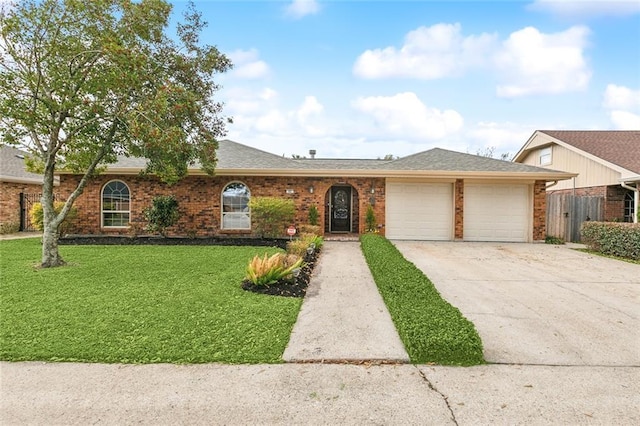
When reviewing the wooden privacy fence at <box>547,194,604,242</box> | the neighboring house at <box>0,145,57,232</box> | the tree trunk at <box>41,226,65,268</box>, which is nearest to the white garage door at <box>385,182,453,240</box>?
the wooden privacy fence at <box>547,194,604,242</box>

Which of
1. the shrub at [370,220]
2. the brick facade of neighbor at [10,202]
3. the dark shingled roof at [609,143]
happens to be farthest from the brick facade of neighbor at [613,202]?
the brick facade of neighbor at [10,202]

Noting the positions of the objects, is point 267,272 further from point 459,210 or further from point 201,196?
point 459,210

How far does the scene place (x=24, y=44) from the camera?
660 centimetres

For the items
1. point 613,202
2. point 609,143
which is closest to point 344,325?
point 613,202

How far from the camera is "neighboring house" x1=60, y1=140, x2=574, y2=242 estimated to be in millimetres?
12242

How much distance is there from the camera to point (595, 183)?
13953mm

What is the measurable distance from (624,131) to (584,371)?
1962 cm

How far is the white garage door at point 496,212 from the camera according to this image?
1252 cm

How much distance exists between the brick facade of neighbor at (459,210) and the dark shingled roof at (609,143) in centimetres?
628

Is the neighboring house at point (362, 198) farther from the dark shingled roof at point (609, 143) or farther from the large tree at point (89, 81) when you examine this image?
the large tree at point (89, 81)

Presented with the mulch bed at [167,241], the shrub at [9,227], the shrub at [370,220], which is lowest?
the mulch bed at [167,241]

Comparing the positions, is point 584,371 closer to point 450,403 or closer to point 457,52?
point 450,403

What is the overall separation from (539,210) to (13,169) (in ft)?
71.2

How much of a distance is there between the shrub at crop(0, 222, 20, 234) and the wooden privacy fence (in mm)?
21547
